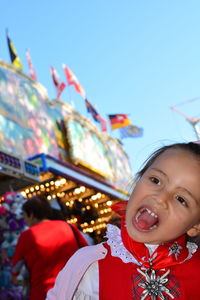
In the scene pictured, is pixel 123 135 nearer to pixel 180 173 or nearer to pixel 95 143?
pixel 95 143

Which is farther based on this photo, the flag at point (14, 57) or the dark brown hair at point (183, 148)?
the flag at point (14, 57)

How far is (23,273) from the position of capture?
332 centimetres

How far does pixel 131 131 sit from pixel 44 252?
2167 cm

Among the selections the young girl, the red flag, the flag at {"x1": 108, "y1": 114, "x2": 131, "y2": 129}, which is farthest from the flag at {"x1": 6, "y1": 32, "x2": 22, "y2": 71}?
the young girl

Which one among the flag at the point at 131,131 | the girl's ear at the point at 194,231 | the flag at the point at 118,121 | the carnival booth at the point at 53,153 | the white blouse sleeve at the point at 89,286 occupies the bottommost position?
the white blouse sleeve at the point at 89,286

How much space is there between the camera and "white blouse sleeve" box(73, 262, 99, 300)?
5.26 feet

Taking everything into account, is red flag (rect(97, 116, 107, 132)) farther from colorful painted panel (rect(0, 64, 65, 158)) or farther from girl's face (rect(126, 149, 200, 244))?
girl's face (rect(126, 149, 200, 244))

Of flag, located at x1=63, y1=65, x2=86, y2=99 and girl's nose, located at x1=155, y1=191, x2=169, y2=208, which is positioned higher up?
flag, located at x1=63, y1=65, x2=86, y2=99

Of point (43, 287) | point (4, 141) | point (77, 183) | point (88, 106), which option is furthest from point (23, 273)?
point (88, 106)

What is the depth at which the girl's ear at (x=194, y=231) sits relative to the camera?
1699 mm

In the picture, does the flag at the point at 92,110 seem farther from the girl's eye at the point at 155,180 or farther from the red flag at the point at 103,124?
the girl's eye at the point at 155,180

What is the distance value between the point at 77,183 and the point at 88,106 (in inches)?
321

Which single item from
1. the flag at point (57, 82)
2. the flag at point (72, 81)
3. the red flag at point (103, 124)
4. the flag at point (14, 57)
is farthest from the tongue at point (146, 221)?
the red flag at point (103, 124)

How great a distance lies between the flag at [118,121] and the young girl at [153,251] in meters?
20.9
